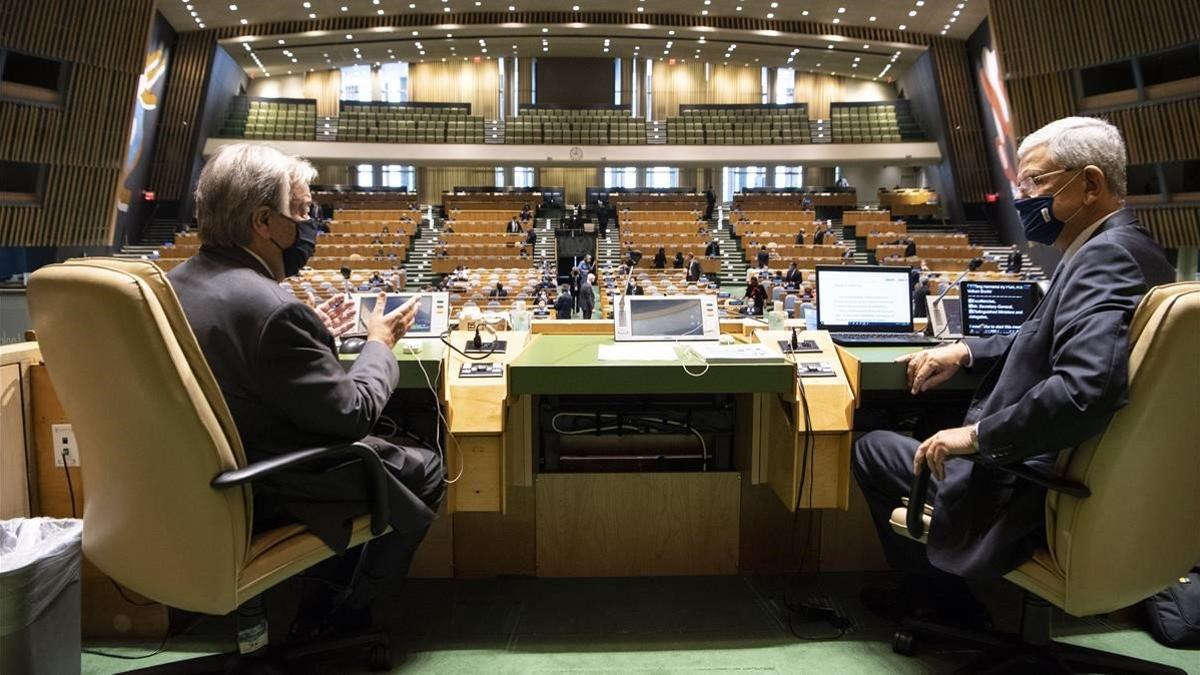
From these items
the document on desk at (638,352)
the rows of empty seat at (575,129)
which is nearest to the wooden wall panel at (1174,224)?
the rows of empty seat at (575,129)

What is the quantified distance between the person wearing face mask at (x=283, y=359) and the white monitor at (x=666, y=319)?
0.86 meters

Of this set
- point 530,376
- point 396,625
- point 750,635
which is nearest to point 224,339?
point 530,376

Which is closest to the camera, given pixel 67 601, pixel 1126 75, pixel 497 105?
pixel 67 601

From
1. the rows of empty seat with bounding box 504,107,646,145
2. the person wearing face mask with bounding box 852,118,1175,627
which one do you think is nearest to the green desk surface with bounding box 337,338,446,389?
the person wearing face mask with bounding box 852,118,1175,627

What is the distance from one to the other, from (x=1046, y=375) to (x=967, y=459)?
0.24 m

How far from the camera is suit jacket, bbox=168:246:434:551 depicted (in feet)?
4.34

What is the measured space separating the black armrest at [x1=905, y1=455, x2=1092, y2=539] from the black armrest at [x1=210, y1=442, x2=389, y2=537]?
1175 millimetres

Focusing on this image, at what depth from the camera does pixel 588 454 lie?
8.21 ft

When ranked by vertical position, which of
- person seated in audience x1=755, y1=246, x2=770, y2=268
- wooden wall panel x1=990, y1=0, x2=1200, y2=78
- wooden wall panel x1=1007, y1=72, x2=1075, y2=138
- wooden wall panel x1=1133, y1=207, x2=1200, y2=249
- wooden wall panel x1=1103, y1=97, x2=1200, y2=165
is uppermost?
wooden wall panel x1=990, y1=0, x2=1200, y2=78

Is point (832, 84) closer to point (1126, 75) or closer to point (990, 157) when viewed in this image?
point (990, 157)

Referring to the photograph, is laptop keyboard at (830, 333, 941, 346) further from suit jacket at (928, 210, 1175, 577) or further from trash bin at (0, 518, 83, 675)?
trash bin at (0, 518, 83, 675)

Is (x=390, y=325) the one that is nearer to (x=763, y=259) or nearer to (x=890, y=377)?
(x=890, y=377)

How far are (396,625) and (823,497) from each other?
1.32m

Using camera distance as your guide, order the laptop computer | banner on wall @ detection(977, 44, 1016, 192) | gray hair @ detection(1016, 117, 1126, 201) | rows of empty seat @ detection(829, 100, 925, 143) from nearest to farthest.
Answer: gray hair @ detection(1016, 117, 1126, 201), the laptop computer, banner on wall @ detection(977, 44, 1016, 192), rows of empty seat @ detection(829, 100, 925, 143)
